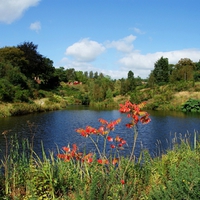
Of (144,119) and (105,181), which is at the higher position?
(144,119)

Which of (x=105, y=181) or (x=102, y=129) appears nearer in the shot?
(x=105, y=181)

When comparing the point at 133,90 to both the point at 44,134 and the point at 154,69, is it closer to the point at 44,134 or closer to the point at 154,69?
the point at 154,69

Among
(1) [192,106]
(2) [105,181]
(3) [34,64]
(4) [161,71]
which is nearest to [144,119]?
→ (2) [105,181]

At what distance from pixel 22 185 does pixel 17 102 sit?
26.4 metres

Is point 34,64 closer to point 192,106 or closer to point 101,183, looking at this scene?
point 192,106

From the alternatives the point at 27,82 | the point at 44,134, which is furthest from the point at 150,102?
the point at 44,134

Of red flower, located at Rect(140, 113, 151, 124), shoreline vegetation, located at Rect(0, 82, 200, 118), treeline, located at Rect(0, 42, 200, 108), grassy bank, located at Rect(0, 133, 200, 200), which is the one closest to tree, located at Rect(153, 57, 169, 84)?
treeline, located at Rect(0, 42, 200, 108)

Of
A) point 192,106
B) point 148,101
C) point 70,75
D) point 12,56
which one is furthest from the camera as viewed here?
point 70,75

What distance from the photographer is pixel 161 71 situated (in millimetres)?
52094

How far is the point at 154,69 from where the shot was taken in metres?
52.8

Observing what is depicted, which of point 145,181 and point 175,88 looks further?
point 175,88

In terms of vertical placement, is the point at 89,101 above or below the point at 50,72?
below

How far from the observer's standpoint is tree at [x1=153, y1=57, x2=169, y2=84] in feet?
169

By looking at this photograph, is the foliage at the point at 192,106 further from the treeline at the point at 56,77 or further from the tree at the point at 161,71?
the tree at the point at 161,71
